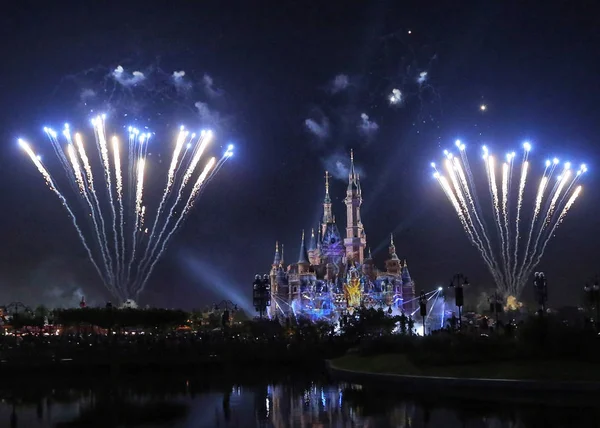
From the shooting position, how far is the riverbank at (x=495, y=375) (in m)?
24.3

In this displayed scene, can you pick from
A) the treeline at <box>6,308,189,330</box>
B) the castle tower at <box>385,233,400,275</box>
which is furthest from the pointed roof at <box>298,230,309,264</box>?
the treeline at <box>6,308,189,330</box>

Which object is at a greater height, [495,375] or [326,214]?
[326,214]

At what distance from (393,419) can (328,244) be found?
100542 mm

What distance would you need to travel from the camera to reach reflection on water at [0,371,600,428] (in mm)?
18484

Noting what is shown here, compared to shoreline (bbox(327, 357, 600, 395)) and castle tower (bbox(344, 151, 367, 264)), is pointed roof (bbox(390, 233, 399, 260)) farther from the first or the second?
shoreline (bbox(327, 357, 600, 395))

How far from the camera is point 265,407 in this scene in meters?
22.0

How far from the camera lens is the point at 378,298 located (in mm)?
107000

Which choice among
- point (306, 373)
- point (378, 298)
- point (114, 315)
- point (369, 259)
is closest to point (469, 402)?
point (306, 373)

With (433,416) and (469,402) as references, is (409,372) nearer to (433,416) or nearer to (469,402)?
(469,402)

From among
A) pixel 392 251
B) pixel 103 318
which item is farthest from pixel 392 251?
pixel 103 318

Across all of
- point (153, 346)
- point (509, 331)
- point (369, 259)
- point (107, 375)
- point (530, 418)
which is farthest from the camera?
point (369, 259)

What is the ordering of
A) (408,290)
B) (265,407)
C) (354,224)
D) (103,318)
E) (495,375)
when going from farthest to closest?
(354,224), (408,290), (103,318), (495,375), (265,407)

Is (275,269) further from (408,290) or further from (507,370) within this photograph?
(507,370)

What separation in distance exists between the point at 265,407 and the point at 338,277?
90.5 metres
